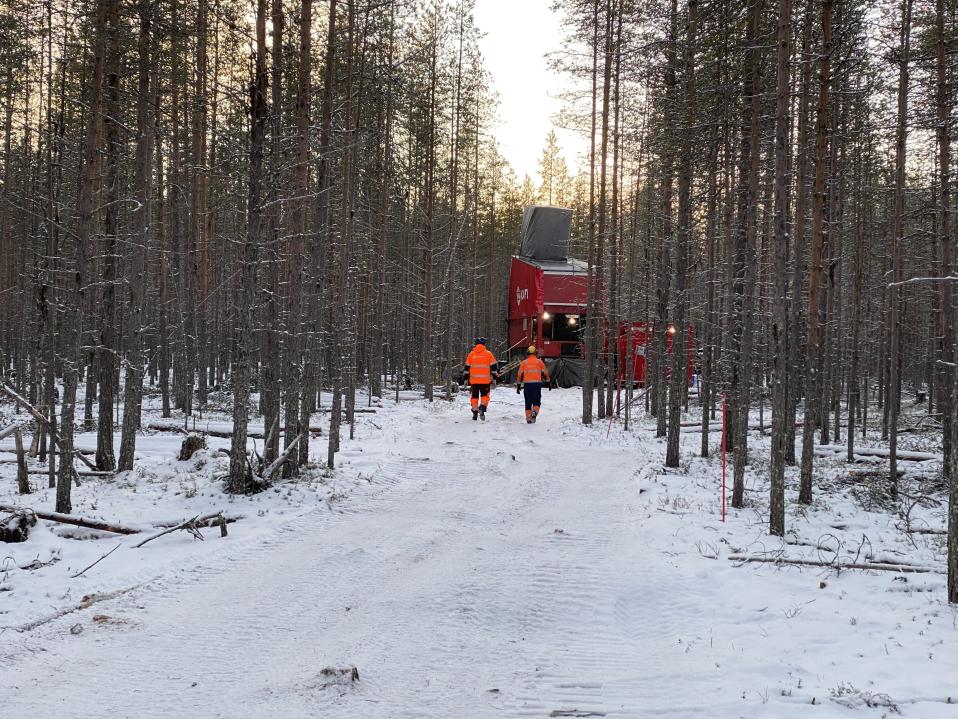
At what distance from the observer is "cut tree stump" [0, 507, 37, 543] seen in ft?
22.0

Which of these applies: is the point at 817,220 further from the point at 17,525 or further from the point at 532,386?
the point at 17,525

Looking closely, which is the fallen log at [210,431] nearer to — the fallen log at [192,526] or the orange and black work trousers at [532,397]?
the orange and black work trousers at [532,397]

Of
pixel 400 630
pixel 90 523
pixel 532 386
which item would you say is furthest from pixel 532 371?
pixel 400 630

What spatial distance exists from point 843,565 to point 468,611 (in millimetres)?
3661

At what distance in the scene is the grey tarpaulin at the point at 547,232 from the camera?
1152 inches

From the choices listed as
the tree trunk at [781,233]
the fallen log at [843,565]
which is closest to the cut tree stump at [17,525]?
the fallen log at [843,565]

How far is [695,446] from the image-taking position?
15625mm

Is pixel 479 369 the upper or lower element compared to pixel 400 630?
upper

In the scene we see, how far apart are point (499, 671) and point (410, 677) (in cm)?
Answer: 59

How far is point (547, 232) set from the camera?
2933 centimetres

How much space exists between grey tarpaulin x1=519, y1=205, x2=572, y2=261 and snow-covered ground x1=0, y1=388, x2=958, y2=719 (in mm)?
20584

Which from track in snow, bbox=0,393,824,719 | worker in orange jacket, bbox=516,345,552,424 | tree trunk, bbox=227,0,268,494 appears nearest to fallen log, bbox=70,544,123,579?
track in snow, bbox=0,393,824,719

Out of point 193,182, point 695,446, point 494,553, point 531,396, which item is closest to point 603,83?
point 531,396

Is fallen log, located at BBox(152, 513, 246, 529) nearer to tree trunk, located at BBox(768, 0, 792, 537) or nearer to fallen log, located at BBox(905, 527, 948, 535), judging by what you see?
tree trunk, located at BBox(768, 0, 792, 537)
